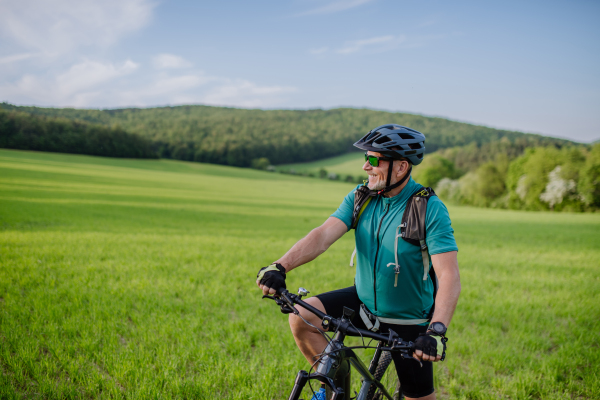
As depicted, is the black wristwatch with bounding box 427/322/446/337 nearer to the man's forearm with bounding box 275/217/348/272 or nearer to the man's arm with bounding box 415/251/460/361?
the man's arm with bounding box 415/251/460/361

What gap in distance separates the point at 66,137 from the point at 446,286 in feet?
109

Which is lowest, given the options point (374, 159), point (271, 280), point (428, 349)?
point (428, 349)

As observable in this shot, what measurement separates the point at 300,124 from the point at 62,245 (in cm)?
12929

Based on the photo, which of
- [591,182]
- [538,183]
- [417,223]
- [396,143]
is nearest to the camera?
[417,223]

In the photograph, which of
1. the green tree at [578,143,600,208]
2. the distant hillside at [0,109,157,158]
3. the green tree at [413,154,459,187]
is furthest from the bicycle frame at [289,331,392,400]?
the green tree at [413,154,459,187]

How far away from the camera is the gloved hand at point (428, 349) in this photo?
1.95 m

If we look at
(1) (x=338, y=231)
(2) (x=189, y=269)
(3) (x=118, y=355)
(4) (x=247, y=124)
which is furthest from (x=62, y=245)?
(4) (x=247, y=124)

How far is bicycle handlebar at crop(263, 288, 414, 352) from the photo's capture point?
6.36ft

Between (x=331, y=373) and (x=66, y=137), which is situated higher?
(x=66, y=137)

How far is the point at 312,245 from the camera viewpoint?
2850 millimetres

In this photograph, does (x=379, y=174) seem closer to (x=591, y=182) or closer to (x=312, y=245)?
(x=312, y=245)

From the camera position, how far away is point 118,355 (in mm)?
4098

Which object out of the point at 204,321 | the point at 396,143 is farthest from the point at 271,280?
the point at 204,321

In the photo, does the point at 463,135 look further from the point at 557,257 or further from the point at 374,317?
the point at 374,317
